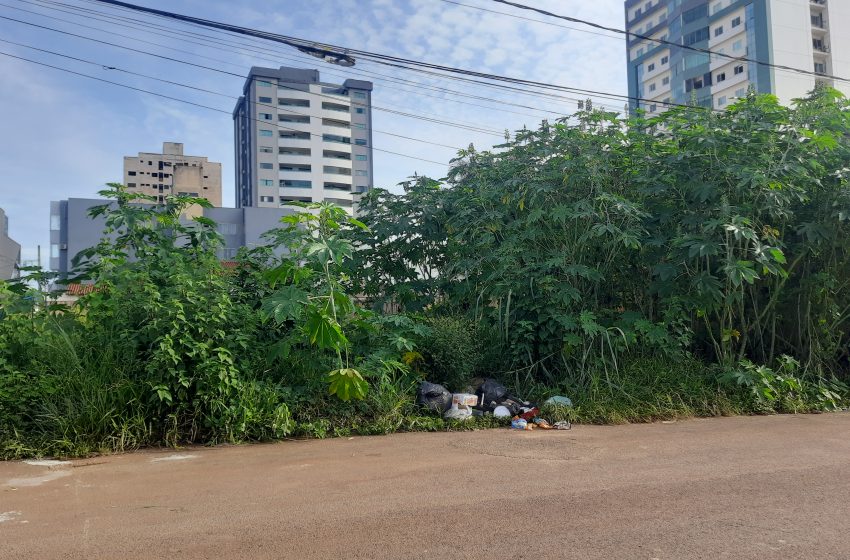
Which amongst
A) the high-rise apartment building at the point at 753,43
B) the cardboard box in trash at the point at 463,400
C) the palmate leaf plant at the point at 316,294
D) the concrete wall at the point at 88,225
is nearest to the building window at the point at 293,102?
the concrete wall at the point at 88,225

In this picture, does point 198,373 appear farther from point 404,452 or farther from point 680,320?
point 680,320

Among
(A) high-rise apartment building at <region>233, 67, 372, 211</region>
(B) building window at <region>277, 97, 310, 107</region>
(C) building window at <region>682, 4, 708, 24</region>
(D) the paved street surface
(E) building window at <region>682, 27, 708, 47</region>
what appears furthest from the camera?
(B) building window at <region>277, 97, 310, 107</region>

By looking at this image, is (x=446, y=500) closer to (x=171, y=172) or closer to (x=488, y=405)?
(x=488, y=405)

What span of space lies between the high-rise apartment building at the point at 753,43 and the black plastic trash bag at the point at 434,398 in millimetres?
55615

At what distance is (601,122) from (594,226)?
6.75 ft

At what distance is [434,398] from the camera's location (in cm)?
828

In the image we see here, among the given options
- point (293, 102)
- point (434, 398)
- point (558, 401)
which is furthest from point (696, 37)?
point (434, 398)

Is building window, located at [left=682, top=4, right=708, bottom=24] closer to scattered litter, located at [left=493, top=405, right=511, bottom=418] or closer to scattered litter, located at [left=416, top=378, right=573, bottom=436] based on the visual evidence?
scattered litter, located at [left=416, top=378, right=573, bottom=436]

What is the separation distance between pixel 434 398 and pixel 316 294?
86.6 inches

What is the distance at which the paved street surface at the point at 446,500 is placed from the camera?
3.90 m

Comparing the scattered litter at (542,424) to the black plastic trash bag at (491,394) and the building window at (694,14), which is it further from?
the building window at (694,14)

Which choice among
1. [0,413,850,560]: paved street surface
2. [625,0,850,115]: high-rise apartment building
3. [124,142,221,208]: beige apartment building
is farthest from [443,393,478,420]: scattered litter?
[124,142,221,208]: beige apartment building

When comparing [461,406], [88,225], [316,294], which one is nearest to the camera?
[316,294]

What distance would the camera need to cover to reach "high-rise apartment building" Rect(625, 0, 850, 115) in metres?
59.8
